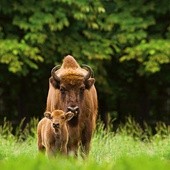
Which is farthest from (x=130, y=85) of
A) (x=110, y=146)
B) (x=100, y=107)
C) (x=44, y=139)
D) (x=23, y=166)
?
(x=23, y=166)

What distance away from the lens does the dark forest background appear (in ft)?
65.3

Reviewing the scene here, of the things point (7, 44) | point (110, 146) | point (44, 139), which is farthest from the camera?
point (7, 44)

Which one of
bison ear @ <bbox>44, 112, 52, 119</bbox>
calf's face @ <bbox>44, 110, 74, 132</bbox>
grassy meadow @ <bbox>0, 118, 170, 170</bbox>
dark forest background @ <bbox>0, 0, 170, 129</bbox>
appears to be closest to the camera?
grassy meadow @ <bbox>0, 118, 170, 170</bbox>

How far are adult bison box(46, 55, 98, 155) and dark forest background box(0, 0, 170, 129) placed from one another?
8855 mm

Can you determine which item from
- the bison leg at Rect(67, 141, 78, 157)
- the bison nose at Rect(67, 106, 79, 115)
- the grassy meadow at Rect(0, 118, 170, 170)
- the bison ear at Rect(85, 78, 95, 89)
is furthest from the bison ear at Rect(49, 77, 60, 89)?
the grassy meadow at Rect(0, 118, 170, 170)

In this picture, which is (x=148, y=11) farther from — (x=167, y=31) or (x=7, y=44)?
(x=7, y=44)

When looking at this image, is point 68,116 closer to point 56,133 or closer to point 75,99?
point 56,133

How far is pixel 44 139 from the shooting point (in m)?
9.38

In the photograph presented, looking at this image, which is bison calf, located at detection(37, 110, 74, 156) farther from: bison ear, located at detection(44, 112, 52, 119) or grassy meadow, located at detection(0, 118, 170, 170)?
grassy meadow, located at detection(0, 118, 170, 170)

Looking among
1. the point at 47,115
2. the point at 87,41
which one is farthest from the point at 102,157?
the point at 87,41

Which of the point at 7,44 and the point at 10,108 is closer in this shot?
the point at 7,44

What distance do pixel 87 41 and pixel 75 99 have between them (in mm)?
11326

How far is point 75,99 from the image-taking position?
9.88 m

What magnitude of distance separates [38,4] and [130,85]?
4.61 meters
